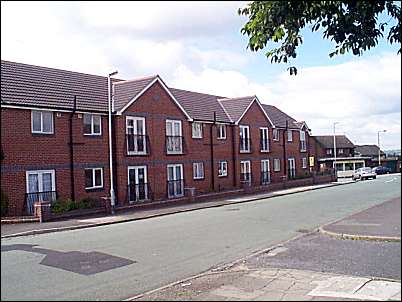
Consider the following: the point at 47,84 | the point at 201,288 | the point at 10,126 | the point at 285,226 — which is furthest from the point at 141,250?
the point at 47,84

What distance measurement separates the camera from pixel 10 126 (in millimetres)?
19188

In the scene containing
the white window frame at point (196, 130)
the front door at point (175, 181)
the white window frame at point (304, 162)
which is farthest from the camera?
the white window frame at point (304, 162)

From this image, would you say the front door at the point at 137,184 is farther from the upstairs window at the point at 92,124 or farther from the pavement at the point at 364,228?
the pavement at the point at 364,228

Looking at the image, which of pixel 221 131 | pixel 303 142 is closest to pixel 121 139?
pixel 221 131

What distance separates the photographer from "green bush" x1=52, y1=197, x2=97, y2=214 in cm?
1964

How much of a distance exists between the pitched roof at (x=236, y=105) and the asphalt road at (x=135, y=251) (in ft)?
60.1

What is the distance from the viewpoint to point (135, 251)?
10781 millimetres

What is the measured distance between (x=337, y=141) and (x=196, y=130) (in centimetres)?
5471

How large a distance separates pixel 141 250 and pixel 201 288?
4169 millimetres

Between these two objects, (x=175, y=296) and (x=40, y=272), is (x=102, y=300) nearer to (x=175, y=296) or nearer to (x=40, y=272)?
(x=175, y=296)

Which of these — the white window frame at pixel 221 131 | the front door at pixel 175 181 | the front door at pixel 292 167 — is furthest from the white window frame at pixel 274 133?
the front door at pixel 175 181

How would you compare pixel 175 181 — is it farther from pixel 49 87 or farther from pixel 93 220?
pixel 93 220

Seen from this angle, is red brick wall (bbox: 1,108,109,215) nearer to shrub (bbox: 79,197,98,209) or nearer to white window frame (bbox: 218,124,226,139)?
shrub (bbox: 79,197,98,209)

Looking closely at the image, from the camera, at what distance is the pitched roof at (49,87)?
2041cm
